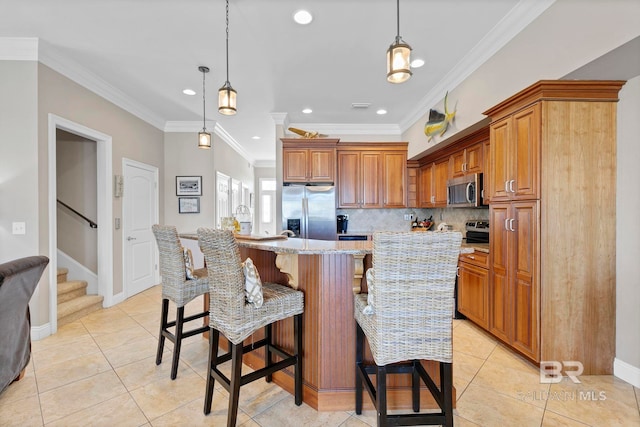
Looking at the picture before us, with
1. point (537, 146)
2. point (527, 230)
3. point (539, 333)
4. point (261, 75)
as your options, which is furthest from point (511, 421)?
point (261, 75)

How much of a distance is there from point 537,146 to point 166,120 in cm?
522

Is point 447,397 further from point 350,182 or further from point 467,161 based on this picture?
point 350,182

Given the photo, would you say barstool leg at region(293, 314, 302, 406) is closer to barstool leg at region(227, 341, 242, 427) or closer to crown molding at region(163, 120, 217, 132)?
Answer: barstool leg at region(227, 341, 242, 427)

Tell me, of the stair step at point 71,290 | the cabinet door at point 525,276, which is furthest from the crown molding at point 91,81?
the cabinet door at point 525,276

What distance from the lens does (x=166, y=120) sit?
16.3ft

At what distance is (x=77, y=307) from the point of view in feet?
11.1

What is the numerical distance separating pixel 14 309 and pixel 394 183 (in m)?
4.57

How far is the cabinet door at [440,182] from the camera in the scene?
413cm

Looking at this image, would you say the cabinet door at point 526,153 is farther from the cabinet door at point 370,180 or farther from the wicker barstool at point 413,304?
the cabinet door at point 370,180

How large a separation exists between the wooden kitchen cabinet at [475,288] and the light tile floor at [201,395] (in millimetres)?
331

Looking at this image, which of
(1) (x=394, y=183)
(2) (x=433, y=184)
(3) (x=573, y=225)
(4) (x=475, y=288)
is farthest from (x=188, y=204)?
(3) (x=573, y=225)

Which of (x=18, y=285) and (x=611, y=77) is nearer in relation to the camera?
(x=18, y=285)

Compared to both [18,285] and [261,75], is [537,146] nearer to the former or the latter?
[261,75]

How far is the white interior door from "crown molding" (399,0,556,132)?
431 centimetres
